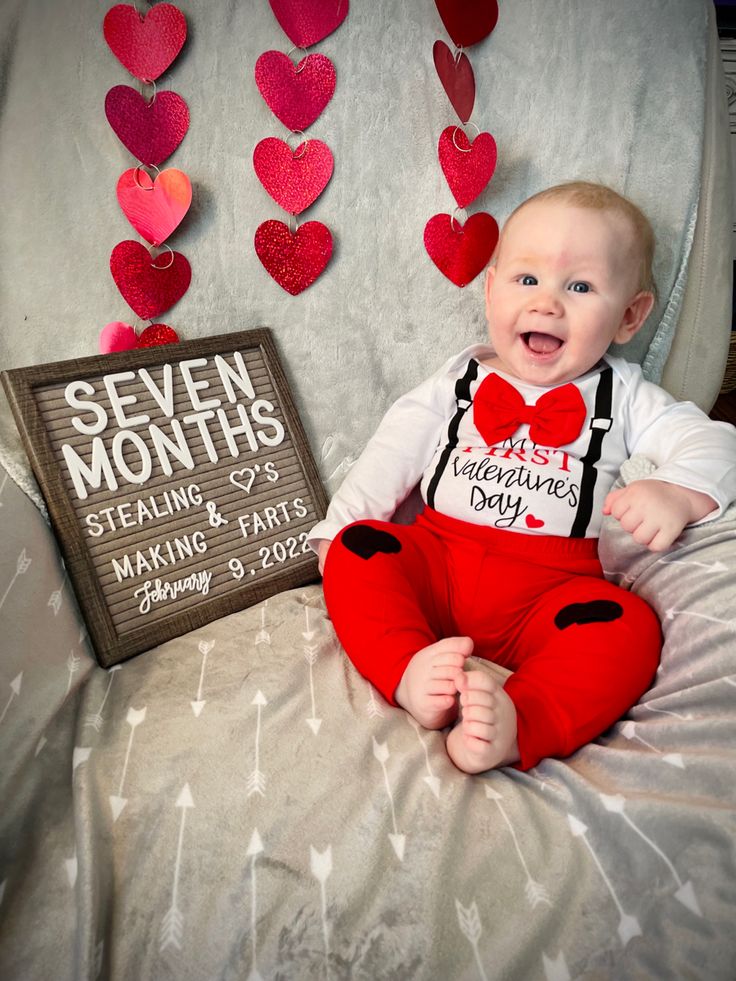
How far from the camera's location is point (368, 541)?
951mm

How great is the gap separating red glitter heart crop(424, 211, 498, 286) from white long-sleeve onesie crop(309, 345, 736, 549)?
Result: 0.15 m

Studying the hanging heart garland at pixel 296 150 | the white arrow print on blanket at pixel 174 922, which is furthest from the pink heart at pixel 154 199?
the white arrow print on blanket at pixel 174 922

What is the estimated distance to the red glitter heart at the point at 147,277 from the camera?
1.06 meters

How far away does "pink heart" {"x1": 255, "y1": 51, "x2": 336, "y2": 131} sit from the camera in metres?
1.07

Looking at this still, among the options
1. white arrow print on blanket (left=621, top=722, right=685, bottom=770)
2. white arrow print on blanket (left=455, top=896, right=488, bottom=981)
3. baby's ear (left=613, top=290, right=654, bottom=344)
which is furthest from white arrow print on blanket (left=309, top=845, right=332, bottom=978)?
baby's ear (left=613, top=290, right=654, bottom=344)

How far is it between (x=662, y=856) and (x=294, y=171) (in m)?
0.97

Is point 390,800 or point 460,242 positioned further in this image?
point 460,242

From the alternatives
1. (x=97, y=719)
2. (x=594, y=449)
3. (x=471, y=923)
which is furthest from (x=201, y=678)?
(x=594, y=449)

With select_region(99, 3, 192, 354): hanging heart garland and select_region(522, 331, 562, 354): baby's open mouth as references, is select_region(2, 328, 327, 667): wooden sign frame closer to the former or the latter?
select_region(99, 3, 192, 354): hanging heart garland

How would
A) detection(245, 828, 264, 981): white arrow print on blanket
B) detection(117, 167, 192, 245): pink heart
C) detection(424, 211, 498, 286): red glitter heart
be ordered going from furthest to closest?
1. detection(424, 211, 498, 286): red glitter heart
2. detection(117, 167, 192, 245): pink heart
3. detection(245, 828, 264, 981): white arrow print on blanket

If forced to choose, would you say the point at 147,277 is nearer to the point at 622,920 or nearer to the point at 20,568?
the point at 20,568

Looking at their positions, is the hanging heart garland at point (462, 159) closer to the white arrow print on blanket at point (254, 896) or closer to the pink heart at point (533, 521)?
the pink heart at point (533, 521)

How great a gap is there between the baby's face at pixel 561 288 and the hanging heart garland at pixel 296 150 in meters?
Result: 0.29

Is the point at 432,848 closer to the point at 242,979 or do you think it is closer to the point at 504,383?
the point at 242,979
